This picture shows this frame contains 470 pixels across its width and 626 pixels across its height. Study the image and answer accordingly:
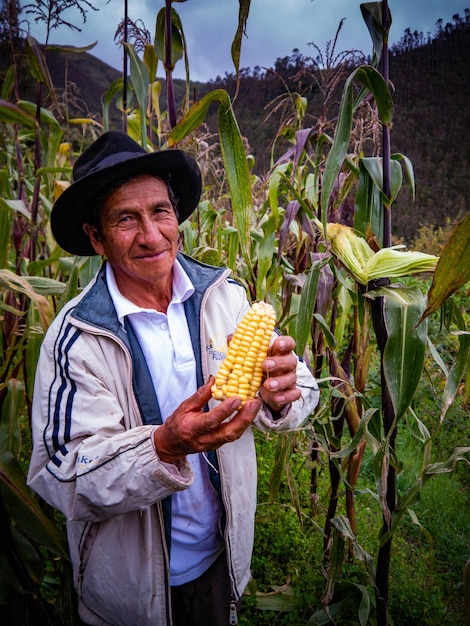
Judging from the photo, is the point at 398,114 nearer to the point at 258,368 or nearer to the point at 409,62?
the point at 409,62

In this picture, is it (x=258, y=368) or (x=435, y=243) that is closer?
(x=258, y=368)

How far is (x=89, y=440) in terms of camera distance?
1162mm

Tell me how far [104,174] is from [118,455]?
89 cm

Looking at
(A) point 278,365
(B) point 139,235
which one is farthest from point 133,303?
(A) point 278,365

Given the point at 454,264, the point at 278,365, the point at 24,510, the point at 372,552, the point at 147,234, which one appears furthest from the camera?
the point at 372,552

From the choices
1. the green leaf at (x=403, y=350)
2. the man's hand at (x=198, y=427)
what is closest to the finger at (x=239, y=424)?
the man's hand at (x=198, y=427)

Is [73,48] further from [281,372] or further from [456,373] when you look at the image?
[456,373]

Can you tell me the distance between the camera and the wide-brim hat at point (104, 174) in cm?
138

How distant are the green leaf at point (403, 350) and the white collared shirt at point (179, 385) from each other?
0.66 metres

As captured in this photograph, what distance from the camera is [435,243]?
9.38 metres

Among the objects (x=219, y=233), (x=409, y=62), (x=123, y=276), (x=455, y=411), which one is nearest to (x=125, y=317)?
(x=123, y=276)

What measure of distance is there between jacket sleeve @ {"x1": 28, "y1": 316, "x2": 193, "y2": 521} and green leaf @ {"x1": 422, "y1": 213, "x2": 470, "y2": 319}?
0.83 metres

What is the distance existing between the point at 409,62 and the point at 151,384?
23.7m

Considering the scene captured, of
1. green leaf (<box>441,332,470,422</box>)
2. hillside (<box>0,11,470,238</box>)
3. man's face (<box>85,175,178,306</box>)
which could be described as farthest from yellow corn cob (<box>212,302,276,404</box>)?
hillside (<box>0,11,470,238</box>)
